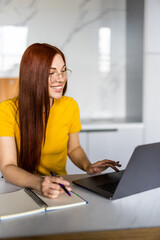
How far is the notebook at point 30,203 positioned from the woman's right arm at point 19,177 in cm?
3

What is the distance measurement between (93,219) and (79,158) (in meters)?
0.84

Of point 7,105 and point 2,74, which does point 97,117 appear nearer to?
point 2,74

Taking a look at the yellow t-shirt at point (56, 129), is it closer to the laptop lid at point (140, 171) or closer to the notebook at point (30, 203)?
the notebook at point (30, 203)

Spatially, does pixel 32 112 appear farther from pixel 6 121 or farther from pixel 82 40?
pixel 82 40

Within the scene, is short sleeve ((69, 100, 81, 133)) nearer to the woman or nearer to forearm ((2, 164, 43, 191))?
the woman

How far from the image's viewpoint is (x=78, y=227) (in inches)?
35.1

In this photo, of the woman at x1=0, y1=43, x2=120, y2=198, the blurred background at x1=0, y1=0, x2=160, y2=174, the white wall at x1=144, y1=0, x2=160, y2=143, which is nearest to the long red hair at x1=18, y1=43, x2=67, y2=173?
the woman at x1=0, y1=43, x2=120, y2=198

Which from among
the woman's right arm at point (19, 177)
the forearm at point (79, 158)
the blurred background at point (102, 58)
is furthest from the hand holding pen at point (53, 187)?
the blurred background at point (102, 58)

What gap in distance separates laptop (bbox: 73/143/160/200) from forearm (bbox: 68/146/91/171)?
0.38m

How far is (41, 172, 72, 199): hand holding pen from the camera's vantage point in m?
1.12

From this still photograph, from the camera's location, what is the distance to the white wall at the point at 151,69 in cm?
303

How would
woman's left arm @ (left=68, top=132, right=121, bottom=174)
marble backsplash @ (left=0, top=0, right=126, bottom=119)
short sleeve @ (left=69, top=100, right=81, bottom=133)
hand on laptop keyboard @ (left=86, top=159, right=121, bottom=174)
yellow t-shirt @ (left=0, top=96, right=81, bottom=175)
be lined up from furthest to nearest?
marble backsplash @ (left=0, top=0, right=126, bottom=119) < short sleeve @ (left=69, top=100, right=81, bottom=133) < woman's left arm @ (left=68, top=132, right=121, bottom=174) < yellow t-shirt @ (left=0, top=96, right=81, bottom=175) < hand on laptop keyboard @ (left=86, top=159, right=121, bottom=174)

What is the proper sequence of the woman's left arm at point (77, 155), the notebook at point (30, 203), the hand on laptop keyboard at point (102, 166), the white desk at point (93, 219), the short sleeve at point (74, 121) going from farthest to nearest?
the short sleeve at point (74, 121)
the woman's left arm at point (77, 155)
the hand on laptop keyboard at point (102, 166)
the notebook at point (30, 203)
the white desk at point (93, 219)

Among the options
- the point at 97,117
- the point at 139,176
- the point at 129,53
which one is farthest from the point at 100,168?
the point at 129,53
